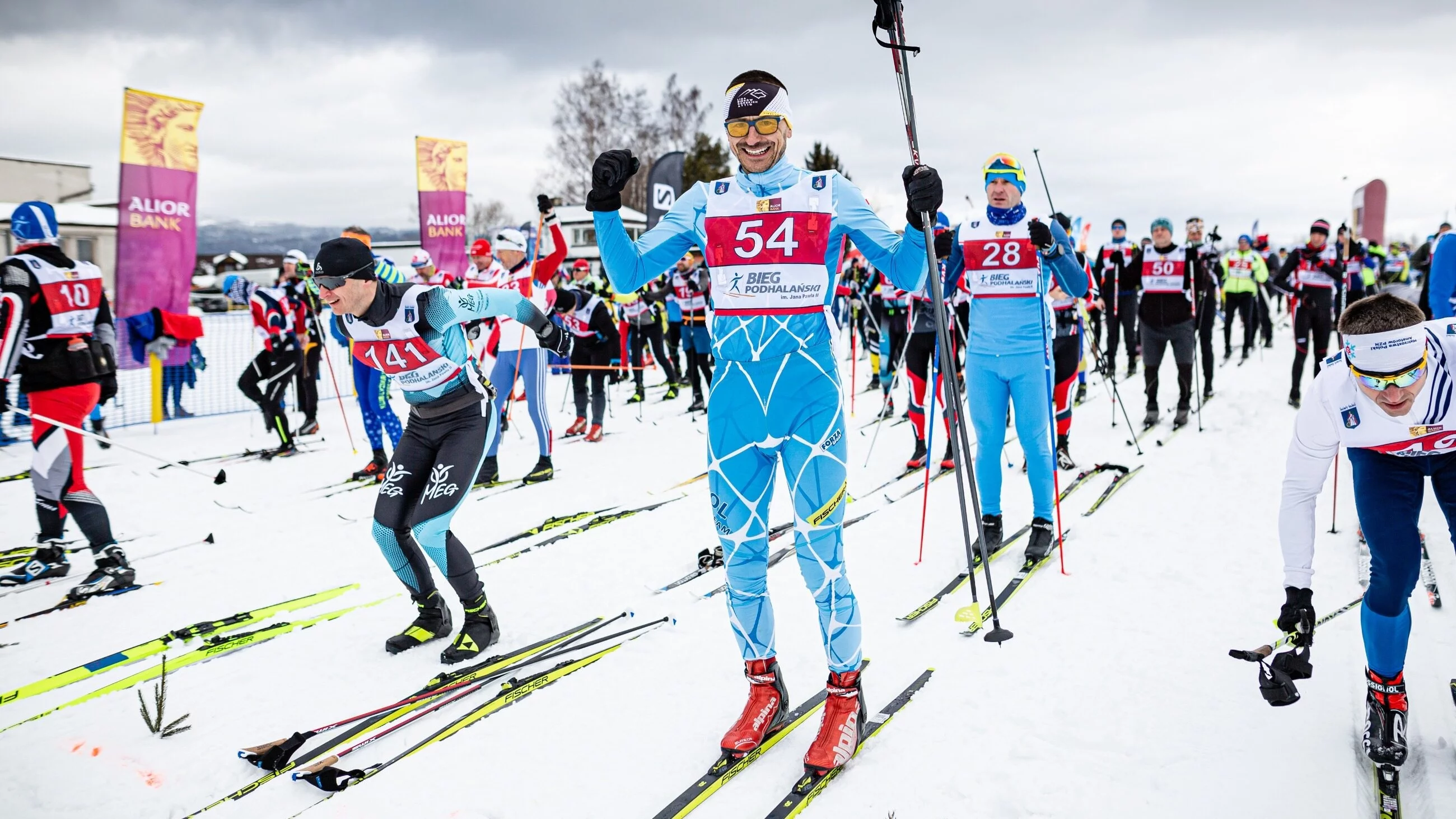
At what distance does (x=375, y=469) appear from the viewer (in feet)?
25.2

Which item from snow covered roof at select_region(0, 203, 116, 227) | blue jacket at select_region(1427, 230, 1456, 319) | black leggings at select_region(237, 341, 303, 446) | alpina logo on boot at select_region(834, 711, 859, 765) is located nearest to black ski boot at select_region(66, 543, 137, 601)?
black leggings at select_region(237, 341, 303, 446)

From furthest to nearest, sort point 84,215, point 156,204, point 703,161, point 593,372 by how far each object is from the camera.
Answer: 1. point 703,161
2. point 84,215
3. point 156,204
4. point 593,372

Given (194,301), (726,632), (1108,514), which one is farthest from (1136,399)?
(194,301)

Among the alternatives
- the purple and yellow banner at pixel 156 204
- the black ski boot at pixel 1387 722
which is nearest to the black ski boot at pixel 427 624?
the black ski boot at pixel 1387 722

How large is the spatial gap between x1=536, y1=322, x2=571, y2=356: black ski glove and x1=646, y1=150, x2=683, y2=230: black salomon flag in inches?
416

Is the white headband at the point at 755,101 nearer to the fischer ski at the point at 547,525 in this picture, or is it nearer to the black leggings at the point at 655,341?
the fischer ski at the point at 547,525

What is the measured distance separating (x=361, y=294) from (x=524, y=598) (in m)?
1.89

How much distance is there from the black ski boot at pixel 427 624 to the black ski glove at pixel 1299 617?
3.52m

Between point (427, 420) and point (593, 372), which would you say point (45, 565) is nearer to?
point (427, 420)

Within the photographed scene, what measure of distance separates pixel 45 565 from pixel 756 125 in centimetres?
536

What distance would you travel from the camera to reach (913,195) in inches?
107

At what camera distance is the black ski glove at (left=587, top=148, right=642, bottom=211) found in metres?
2.81

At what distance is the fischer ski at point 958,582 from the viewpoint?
4.09 meters

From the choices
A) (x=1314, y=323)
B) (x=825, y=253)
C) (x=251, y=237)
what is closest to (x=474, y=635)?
(x=825, y=253)
